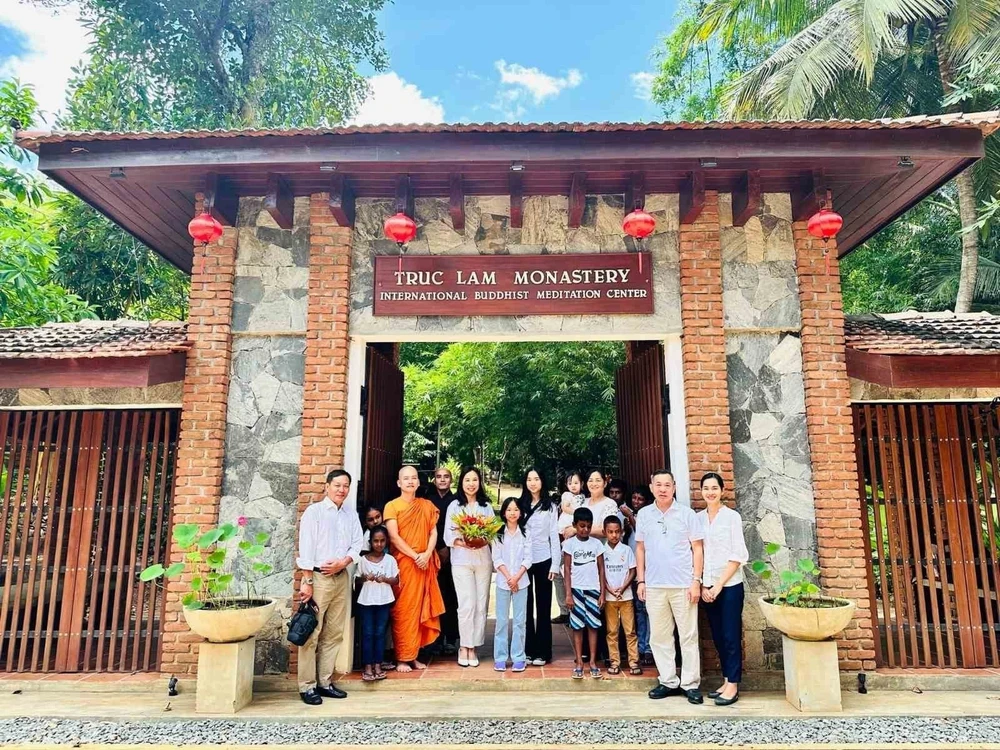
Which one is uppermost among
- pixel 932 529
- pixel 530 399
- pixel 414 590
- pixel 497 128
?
pixel 497 128

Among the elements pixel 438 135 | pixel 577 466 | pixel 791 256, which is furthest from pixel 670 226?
pixel 577 466

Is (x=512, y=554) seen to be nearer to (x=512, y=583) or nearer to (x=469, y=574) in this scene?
(x=512, y=583)

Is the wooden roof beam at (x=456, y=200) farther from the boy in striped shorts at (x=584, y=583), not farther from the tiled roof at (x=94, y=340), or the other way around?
the boy in striped shorts at (x=584, y=583)

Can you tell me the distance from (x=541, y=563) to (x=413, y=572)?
1125 millimetres

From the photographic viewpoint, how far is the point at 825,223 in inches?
202

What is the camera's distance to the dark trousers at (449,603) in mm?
5969

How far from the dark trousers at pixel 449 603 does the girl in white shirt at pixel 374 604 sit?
0.87 meters

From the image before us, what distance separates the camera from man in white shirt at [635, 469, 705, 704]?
4730 mm

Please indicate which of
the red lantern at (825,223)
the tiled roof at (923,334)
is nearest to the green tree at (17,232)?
the red lantern at (825,223)

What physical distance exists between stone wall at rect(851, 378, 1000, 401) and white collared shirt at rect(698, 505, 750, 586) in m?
1.87

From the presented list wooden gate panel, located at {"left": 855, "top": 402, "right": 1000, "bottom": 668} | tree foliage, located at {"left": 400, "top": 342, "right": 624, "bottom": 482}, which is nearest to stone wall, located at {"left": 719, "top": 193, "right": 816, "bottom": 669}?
wooden gate panel, located at {"left": 855, "top": 402, "right": 1000, "bottom": 668}

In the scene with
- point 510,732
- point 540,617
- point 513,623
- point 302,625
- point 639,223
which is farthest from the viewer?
point 540,617

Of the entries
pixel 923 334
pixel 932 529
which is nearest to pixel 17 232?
pixel 923 334

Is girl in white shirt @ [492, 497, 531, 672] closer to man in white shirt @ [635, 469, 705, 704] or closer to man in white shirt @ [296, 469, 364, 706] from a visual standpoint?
man in white shirt @ [635, 469, 705, 704]
